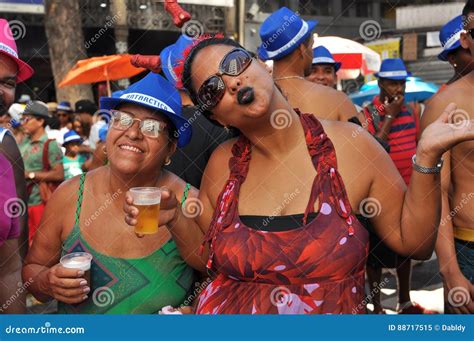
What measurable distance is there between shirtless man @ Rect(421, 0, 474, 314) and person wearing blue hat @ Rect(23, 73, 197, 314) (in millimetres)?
1241

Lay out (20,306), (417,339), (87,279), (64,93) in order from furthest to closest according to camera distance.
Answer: (64,93) → (20,306) → (87,279) → (417,339)

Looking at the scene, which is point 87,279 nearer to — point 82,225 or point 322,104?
point 82,225

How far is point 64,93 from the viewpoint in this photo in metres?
12.9

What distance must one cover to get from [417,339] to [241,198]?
805mm

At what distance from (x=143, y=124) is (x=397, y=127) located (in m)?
3.82

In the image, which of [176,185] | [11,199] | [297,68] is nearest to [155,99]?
[176,185]

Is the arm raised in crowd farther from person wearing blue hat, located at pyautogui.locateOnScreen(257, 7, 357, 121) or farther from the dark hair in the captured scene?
person wearing blue hat, located at pyautogui.locateOnScreen(257, 7, 357, 121)

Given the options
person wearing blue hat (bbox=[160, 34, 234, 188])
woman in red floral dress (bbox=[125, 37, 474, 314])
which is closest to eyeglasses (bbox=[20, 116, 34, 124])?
person wearing blue hat (bbox=[160, 34, 234, 188])

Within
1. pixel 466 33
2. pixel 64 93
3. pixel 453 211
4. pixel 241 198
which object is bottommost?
pixel 64 93

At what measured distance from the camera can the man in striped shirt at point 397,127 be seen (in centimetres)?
528

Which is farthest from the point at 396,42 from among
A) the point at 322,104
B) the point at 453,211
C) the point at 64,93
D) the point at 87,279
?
the point at 87,279

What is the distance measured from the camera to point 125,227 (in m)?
2.62

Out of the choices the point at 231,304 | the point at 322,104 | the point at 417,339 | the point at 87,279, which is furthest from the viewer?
the point at 322,104

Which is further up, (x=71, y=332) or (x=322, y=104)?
(x=322, y=104)
